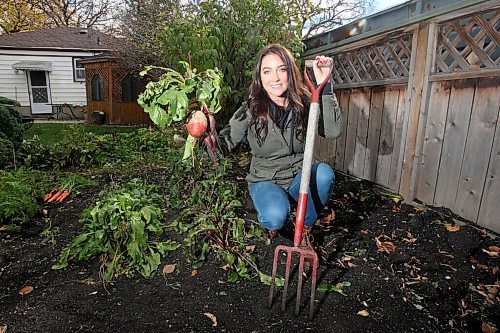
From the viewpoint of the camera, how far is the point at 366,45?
3.53 meters

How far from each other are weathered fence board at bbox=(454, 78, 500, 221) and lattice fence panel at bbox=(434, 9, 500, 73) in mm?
181

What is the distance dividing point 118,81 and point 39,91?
5.51 metres

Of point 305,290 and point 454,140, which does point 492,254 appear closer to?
point 454,140

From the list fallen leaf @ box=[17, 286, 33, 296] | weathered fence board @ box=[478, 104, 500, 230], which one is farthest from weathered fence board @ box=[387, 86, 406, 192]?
fallen leaf @ box=[17, 286, 33, 296]

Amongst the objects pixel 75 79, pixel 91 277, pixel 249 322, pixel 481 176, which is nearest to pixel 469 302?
pixel 481 176

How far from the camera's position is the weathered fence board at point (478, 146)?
224cm

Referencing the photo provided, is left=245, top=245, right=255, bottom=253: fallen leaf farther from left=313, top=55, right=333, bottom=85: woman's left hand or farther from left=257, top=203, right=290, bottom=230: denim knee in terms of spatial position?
left=313, top=55, right=333, bottom=85: woman's left hand

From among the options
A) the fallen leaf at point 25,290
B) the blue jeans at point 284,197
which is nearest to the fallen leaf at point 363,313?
the blue jeans at point 284,197

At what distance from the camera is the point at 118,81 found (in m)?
11.9

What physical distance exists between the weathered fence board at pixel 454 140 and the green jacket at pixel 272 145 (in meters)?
1.15

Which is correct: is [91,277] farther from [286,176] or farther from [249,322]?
[286,176]

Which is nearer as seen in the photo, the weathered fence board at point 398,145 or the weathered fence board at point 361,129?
the weathered fence board at point 398,145

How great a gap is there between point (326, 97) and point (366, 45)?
6.63 feet

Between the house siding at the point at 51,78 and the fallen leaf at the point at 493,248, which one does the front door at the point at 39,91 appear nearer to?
the house siding at the point at 51,78
